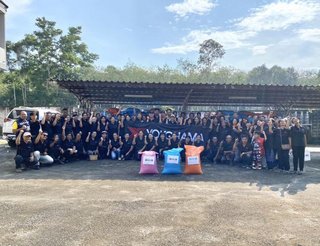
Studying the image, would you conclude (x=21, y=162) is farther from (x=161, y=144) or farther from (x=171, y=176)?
(x=161, y=144)

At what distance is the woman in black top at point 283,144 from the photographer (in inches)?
409

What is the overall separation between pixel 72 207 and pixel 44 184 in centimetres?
228

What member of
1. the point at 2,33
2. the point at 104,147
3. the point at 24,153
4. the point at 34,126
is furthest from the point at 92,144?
the point at 2,33

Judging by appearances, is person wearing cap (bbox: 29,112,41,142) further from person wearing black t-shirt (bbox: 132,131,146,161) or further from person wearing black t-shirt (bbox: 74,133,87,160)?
person wearing black t-shirt (bbox: 132,131,146,161)

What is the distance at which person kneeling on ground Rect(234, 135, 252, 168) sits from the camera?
37.4 ft

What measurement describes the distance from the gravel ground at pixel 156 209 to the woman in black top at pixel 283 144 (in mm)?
1048

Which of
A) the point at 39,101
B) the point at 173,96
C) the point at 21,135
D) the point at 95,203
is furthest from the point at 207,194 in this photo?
the point at 39,101

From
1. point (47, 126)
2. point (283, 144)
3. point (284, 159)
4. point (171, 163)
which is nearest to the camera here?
point (171, 163)

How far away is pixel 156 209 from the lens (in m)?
5.96

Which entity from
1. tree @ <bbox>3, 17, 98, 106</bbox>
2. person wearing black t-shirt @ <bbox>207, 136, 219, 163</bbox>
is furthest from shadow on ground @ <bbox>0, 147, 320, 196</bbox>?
tree @ <bbox>3, 17, 98, 106</bbox>

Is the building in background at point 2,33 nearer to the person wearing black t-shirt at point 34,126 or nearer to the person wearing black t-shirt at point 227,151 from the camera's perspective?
the person wearing black t-shirt at point 34,126

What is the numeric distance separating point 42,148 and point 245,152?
6690 mm

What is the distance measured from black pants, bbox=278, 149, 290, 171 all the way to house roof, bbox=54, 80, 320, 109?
4.92 m

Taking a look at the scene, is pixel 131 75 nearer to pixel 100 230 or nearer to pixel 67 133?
pixel 67 133
